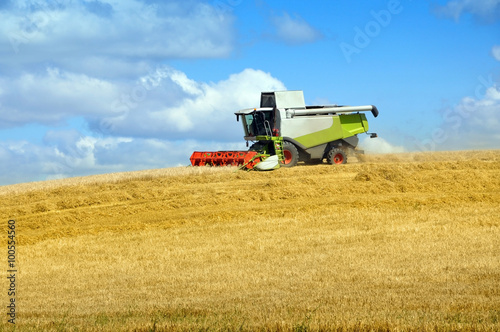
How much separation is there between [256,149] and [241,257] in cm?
1427

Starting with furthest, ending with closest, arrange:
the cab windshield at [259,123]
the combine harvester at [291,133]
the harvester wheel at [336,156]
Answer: the harvester wheel at [336,156] < the cab windshield at [259,123] < the combine harvester at [291,133]

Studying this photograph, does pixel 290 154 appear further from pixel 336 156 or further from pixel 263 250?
pixel 263 250

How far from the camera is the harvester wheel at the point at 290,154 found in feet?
85.1

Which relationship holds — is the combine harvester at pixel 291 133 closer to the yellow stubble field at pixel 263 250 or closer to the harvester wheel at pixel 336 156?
the harvester wheel at pixel 336 156

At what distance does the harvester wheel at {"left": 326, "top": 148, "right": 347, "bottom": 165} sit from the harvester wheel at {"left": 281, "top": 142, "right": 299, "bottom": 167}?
1.84 m

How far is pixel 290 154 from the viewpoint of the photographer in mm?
26234

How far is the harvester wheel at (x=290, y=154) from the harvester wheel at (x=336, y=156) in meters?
1.84

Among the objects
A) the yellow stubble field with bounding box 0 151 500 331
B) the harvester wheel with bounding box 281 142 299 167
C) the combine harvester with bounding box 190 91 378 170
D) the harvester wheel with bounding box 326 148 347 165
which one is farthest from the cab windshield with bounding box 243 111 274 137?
the yellow stubble field with bounding box 0 151 500 331

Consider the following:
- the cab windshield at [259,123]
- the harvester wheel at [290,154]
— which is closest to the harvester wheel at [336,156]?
the harvester wheel at [290,154]

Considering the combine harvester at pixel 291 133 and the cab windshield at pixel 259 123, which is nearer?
the combine harvester at pixel 291 133

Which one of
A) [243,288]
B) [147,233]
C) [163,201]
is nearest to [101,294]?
[243,288]

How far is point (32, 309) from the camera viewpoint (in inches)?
336

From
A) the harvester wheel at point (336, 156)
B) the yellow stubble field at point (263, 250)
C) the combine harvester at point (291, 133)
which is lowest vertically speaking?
the yellow stubble field at point (263, 250)

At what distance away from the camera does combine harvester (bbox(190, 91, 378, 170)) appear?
2589 cm
